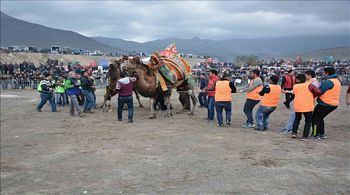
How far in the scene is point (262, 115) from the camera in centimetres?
1093

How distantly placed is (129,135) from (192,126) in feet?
7.34

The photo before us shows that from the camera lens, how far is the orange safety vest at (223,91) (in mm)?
11414

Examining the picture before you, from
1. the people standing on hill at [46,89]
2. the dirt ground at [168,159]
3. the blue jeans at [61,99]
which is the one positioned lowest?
the dirt ground at [168,159]

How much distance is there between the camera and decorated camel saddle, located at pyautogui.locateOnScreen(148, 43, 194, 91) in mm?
13434

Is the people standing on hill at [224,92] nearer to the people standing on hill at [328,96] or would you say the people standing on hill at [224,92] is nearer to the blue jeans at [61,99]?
the people standing on hill at [328,96]

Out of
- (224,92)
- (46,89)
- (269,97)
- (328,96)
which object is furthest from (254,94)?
(46,89)

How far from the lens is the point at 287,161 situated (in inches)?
302

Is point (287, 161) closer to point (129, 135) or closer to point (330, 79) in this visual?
point (330, 79)

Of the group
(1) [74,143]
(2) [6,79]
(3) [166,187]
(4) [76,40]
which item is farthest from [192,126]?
(4) [76,40]

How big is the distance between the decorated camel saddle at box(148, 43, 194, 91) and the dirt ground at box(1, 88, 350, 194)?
1.85 meters

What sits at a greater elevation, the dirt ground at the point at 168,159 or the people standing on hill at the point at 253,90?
the people standing on hill at the point at 253,90

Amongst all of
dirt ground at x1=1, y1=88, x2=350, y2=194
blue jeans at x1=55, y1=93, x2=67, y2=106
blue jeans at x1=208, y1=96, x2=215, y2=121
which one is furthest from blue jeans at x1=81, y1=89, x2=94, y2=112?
blue jeans at x1=208, y1=96, x2=215, y2=121

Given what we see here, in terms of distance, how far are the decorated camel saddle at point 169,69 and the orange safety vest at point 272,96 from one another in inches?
162

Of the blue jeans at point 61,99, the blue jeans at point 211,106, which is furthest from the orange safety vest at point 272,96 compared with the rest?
the blue jeans at point 61,99
